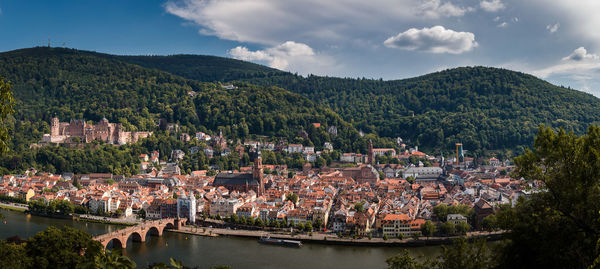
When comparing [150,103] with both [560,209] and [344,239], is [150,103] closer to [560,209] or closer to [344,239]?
[344,239]

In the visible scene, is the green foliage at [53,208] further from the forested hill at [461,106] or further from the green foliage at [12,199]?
the forested hill at [461,106]

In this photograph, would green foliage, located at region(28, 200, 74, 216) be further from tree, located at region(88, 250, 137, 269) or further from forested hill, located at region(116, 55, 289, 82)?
forested hill, located at region(116, 55, 289, 82)

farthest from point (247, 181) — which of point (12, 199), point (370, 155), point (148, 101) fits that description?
point (148, 101)

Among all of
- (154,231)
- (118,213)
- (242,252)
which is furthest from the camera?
(118,213)

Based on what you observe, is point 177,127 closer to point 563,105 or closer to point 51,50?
point 51,50

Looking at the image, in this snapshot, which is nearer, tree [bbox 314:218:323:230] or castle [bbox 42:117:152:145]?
tree [bbox 314:218:323:230]

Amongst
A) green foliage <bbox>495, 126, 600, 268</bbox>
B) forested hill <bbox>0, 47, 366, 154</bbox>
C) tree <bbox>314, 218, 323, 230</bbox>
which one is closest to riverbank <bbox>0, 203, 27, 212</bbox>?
tree <bbox>314, 218, 323, 230</bbox>

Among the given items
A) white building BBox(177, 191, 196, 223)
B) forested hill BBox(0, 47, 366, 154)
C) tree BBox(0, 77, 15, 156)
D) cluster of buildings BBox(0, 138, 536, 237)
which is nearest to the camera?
tree BBox(0, 77, 15, 156)
